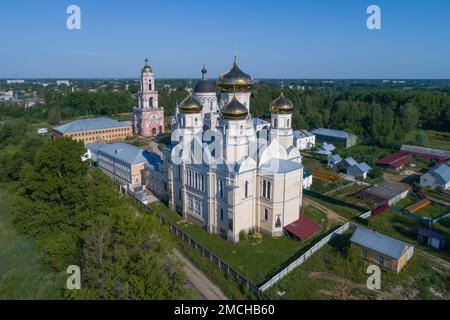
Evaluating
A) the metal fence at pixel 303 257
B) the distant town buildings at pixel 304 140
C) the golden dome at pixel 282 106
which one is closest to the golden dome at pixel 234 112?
the golden dome at pixel 282 106

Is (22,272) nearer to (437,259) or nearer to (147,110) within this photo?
(437,259)

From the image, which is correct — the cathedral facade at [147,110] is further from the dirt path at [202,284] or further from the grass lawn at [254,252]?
the dirt path at [202,284]

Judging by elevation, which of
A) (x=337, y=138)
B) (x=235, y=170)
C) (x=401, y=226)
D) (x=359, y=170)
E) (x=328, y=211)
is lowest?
(x=401, y=226)

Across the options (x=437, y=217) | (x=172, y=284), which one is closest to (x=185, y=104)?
(x=172, y=284)

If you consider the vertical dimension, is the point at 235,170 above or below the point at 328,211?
above

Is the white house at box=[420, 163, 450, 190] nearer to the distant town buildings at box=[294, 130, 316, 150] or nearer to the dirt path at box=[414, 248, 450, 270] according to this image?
the dirt path at box=[414, 248, 450, 270]

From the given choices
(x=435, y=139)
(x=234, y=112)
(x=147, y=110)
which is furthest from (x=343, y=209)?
(x=435, y=139)

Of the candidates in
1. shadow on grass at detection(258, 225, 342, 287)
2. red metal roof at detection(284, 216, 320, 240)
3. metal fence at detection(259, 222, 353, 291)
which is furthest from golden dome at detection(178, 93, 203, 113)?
metal fence at detection(259, 222, 353, 291)
